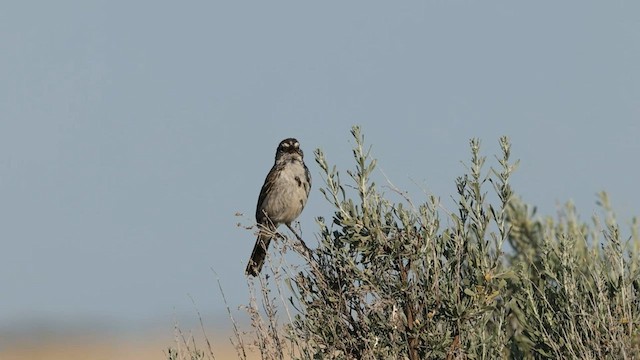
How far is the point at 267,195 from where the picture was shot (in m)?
12.7

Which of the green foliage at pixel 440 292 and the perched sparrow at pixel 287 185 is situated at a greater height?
the perched sparrow at pixel 287 185

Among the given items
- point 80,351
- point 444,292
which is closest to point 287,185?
point 444,292

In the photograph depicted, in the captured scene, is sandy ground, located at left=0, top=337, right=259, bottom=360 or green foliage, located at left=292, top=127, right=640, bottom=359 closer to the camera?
green foliage, located at left=292, top=127, right=640, bottom=359

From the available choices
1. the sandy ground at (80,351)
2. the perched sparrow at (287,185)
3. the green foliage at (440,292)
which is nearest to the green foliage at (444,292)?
the green foliage at (440,292)

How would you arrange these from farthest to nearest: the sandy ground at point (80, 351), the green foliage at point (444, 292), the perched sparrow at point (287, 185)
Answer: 1. the sandy ground at point (80, 351)
2. the perched sparrow at point (287, 185)
3. the green foliage at point (444, 292)

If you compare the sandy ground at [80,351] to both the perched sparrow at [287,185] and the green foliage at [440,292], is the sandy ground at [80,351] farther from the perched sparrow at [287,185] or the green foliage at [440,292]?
the green foliage at [440,292]

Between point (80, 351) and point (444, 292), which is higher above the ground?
point (80, 351)

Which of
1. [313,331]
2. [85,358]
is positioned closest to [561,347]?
[313,331]

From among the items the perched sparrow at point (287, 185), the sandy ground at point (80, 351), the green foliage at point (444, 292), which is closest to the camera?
the green foliage at point (444, 292)

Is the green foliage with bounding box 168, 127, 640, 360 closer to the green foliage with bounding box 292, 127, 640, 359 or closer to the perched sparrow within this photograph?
the green foliage with bounding box 292, 127, 640, 359

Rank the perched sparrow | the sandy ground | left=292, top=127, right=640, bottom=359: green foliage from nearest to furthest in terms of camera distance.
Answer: left=292, top=127, right=640, bottom=359: green foliage < the perched sparrow < the sandy ground

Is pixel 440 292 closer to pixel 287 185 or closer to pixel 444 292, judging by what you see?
pixel 444 292

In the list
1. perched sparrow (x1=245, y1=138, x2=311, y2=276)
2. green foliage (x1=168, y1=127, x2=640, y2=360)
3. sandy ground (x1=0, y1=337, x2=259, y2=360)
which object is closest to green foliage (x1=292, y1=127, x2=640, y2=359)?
green foliage (x1=168, y1=127, x2=640, y2=360)

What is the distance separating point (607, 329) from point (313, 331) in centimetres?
Result: 214
